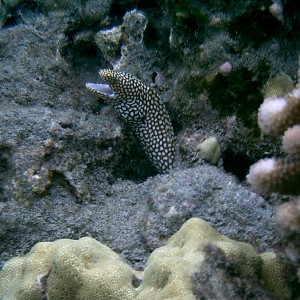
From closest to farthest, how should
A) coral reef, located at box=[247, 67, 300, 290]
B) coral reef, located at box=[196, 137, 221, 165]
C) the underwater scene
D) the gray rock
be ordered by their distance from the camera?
1. coral reef, located at box=[247, 67, 300, 290]
2. the underwater scene
3. the gray rock
4. coral reef, located at box=[196, 137, 221, 165]

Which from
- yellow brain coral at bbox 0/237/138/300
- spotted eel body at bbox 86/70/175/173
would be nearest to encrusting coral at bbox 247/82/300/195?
yellow brain coral at bbox 0/237/138/300

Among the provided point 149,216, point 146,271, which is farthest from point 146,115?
point 146,271

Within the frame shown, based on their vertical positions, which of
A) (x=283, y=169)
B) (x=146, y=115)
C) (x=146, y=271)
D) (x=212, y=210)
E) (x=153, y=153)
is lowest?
(x=146, y=271)

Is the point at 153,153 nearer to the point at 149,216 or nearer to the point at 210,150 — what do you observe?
the point at 210,150

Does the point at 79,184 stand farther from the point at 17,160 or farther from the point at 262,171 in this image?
the point at 262,171

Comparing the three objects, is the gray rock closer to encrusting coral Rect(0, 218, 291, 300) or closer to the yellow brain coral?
encrusting coral Rect(0, 218, 291, 300)

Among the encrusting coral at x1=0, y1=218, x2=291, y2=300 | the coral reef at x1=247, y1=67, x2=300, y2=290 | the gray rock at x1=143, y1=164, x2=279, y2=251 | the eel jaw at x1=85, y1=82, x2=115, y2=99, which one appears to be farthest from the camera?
the eel jaw at x1=85, y1=82, x2=115, y2=99
